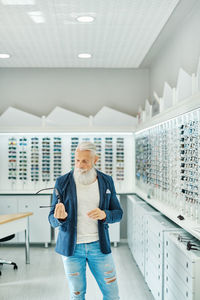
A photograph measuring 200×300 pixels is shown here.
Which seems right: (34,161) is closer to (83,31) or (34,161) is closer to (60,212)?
(83,31)

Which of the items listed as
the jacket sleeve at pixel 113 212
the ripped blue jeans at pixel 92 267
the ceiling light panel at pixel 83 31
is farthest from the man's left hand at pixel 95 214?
the ceiling light panel at pixel 83 31

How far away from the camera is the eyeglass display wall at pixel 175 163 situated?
314 cm

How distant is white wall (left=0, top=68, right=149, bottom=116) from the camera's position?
6770 mm

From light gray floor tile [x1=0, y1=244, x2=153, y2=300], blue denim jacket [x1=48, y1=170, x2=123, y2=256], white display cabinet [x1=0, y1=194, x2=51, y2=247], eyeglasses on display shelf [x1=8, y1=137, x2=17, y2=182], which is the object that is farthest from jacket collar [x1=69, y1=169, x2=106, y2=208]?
eyeglasses on display shelf [x1=8, y1=137, x2=17, y2=182]

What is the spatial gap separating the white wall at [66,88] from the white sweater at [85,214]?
13.7ft

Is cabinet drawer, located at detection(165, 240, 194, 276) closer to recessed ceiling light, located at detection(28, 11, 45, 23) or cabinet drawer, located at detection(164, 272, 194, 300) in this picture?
cabinet drawer, located at detection(164, 272, 194, 300)

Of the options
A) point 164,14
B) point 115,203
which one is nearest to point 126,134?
point 164,14

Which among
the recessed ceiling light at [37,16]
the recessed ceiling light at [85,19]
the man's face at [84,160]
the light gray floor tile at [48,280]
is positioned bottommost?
the light gray floor tile at [48,280]

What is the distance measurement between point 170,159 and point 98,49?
2397mm

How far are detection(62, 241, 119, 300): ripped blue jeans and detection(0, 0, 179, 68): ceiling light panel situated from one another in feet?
8.46

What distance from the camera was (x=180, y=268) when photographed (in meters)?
2.79

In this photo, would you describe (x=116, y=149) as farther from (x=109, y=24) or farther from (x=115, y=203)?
(x=115, y=203)

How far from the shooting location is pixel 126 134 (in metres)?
6.59

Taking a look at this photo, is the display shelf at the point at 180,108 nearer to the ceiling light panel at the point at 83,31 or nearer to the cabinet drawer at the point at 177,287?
the ceiling light panel at the point at 83,31
